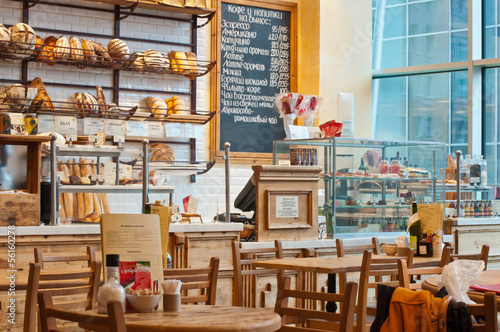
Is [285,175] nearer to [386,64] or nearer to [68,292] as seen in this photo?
[68,292]

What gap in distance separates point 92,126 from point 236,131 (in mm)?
1591

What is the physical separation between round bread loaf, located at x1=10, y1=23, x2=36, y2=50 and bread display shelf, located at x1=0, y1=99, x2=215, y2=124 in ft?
1.48

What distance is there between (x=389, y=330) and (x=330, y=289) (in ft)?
5.78

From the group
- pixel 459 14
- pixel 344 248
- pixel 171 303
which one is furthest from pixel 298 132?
pixel 459 14

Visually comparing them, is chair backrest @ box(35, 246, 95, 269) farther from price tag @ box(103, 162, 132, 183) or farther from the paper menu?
the paper menu

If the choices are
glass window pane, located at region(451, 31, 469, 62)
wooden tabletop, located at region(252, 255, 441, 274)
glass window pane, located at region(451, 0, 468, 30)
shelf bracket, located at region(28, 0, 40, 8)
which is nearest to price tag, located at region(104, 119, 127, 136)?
shelf bracket, located at region(28, 0, 40, 8)

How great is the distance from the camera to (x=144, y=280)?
2.08 m

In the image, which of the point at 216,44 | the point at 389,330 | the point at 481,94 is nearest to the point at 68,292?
the point at 389,330

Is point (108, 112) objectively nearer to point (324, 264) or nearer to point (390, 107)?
point (324, 264)

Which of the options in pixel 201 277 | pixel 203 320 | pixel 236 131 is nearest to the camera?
pixel 203 320

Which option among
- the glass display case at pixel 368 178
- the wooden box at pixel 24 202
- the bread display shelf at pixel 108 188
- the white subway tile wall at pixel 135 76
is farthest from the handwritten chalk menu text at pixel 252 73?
the wooden box at pixel 24 202

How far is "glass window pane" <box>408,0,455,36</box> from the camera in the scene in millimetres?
7535

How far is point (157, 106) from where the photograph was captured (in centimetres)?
622

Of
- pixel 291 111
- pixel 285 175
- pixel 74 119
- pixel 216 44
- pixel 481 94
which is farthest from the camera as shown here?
pixel 481 94
